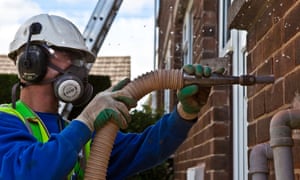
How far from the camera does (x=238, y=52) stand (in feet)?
14.0

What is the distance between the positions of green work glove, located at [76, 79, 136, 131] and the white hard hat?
1.69 ft

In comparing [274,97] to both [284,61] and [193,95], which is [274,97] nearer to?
[284,61]

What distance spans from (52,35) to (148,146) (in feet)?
2.35

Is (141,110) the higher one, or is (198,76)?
(141,110)

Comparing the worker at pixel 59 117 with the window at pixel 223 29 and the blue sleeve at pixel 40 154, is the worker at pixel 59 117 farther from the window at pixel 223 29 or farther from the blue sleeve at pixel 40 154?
the window at pixel 223 29

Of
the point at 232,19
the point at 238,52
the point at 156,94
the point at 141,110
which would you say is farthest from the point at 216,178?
the point at 156,94

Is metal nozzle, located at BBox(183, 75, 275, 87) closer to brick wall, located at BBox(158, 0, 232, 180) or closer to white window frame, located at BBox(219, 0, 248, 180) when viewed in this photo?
white window frame, located at BBox(219, 0, 248, 180)

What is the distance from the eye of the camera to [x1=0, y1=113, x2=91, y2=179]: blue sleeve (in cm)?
238

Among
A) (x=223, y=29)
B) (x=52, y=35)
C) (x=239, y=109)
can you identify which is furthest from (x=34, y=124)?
(x=223, y=29)

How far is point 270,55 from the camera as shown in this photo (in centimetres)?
269

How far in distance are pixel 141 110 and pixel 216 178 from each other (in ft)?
18.8

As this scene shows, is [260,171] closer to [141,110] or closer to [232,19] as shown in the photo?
[232,19]

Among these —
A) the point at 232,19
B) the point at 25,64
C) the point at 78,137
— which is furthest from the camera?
the point at 232,19

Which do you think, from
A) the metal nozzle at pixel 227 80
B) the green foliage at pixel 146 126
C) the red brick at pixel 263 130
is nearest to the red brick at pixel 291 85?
the metal nozzle at pixel 227 80
